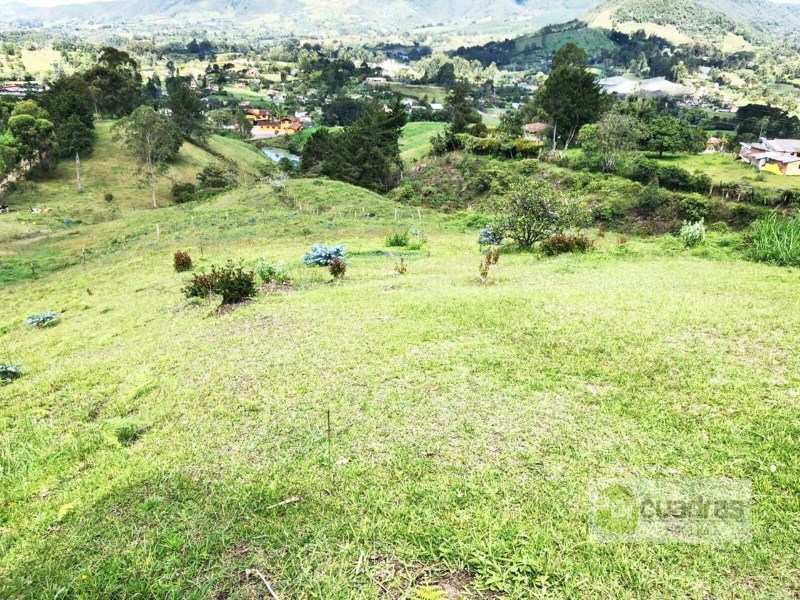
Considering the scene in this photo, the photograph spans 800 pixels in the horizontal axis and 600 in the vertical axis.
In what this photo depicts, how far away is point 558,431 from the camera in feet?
19.6

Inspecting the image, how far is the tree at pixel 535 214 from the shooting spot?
18.4 m

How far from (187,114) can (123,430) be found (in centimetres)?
7492

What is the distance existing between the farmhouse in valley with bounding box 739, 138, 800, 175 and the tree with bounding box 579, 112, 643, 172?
1269cm

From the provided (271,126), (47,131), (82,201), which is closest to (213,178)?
(82,201)

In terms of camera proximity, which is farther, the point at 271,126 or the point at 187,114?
the point at 271,126

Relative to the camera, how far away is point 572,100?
175 feet

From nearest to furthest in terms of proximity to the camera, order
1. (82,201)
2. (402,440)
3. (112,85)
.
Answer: (402,440) < (82,201) < (112,85)

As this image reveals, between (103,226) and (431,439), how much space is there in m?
38.7

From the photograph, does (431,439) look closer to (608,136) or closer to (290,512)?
(290,512)

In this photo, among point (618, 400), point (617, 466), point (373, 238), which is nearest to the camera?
point (617, 466)

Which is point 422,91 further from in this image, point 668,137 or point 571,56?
point 668,137

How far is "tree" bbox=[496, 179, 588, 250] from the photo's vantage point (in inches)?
723

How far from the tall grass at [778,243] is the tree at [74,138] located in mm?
61002

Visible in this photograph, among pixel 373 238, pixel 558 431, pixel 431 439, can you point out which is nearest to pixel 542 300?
pixel 558 431
